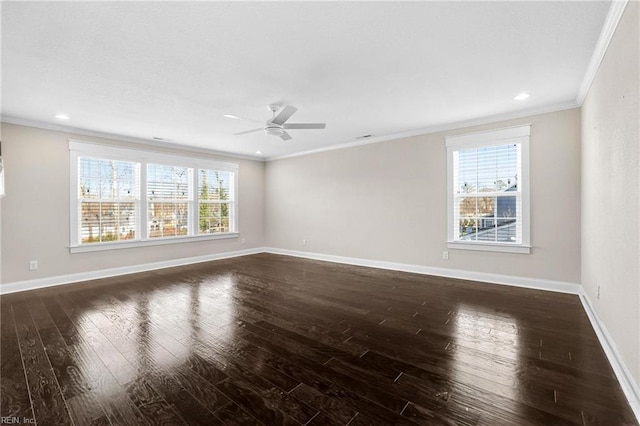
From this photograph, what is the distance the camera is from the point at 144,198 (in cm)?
556

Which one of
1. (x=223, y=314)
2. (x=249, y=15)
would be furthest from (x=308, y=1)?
(x=223, y=314)

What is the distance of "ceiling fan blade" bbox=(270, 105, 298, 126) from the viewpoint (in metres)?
3.32

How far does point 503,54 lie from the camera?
2.59m

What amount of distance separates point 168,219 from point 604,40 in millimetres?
6717

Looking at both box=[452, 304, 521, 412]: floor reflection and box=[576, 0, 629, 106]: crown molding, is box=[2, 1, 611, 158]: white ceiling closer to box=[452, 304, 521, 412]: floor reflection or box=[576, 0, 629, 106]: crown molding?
box=[576, 0, 629, 106]: crown molding

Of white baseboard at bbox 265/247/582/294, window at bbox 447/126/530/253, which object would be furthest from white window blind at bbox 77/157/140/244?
window at bbox 447/126/530/253

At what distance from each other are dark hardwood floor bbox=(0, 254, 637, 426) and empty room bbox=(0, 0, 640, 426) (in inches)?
0.8

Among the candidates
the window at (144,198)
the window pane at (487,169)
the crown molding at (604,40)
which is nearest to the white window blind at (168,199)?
the window at (144,198)

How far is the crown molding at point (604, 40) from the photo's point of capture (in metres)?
1.96

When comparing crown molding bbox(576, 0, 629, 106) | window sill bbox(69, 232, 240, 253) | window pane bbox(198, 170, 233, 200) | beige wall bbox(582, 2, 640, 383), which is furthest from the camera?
window pane bbox(198, 170, 233, 200)

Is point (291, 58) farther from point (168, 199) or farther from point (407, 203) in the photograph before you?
point (168, 199)

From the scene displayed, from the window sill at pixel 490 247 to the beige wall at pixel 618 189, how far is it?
3.52 feet

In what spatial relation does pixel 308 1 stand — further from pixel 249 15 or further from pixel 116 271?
A: pixel 116 271

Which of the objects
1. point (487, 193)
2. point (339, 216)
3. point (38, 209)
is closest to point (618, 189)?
point (487, 193)
